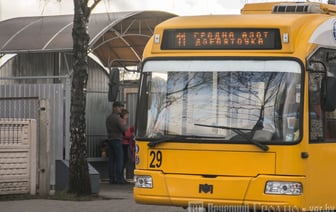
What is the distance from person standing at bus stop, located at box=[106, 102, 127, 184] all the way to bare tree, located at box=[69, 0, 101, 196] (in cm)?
351

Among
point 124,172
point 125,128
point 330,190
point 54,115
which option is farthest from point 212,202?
point 124,172

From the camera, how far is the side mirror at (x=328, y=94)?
9664 millimetres

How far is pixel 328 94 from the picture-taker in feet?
31.9

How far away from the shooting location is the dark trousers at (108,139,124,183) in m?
18.4

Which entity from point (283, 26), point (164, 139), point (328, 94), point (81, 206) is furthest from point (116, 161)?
point (328, 94)

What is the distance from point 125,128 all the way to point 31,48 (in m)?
2.99

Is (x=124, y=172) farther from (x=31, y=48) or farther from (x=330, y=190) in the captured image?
(x=330, y=190)

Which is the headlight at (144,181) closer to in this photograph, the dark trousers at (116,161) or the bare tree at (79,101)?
the bare tree at (79,101)

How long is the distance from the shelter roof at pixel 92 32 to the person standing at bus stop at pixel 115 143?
1.28m

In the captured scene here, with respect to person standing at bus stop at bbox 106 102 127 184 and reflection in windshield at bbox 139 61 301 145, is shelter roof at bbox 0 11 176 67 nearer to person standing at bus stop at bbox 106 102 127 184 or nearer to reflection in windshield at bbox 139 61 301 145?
person standing at bus stop at bbox 106 102 127 184

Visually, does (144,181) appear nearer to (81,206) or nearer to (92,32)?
(81,206)

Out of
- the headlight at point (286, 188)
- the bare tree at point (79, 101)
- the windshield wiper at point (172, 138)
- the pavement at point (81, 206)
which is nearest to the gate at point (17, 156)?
the pavement at point (81, 206)

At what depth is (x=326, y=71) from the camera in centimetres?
995

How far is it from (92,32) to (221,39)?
27.5 feet
